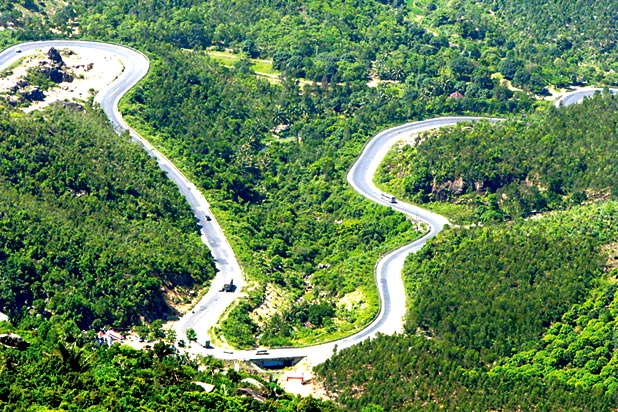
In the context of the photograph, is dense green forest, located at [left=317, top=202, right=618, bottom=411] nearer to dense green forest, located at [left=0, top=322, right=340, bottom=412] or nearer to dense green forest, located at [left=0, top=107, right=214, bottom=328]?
dense green forest, located at [left=0, top=322, right=340, bottom=412]

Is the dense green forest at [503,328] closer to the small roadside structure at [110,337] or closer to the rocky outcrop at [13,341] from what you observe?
the small roadside structure at [110,337]

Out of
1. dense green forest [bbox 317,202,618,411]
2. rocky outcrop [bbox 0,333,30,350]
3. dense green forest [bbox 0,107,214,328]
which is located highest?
rocky outcrop [bbox 0,333,30,350]

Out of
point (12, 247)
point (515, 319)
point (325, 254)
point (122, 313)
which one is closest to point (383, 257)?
point (325, 254)

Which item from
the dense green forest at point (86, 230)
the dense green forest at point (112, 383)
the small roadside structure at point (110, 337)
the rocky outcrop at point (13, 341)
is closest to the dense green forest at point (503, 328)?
the dense green forest at point (112, 383)

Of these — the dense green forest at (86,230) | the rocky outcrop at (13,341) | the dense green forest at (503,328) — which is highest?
the rocky outcrop at (13,341)

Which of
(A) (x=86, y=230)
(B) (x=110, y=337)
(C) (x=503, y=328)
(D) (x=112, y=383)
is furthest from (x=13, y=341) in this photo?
(C) (x=503, y=328)

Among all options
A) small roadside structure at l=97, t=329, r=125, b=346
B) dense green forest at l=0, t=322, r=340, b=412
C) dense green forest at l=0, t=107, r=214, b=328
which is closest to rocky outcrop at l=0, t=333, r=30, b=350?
dense green forest at l=0, t=322, r=340, b=412
